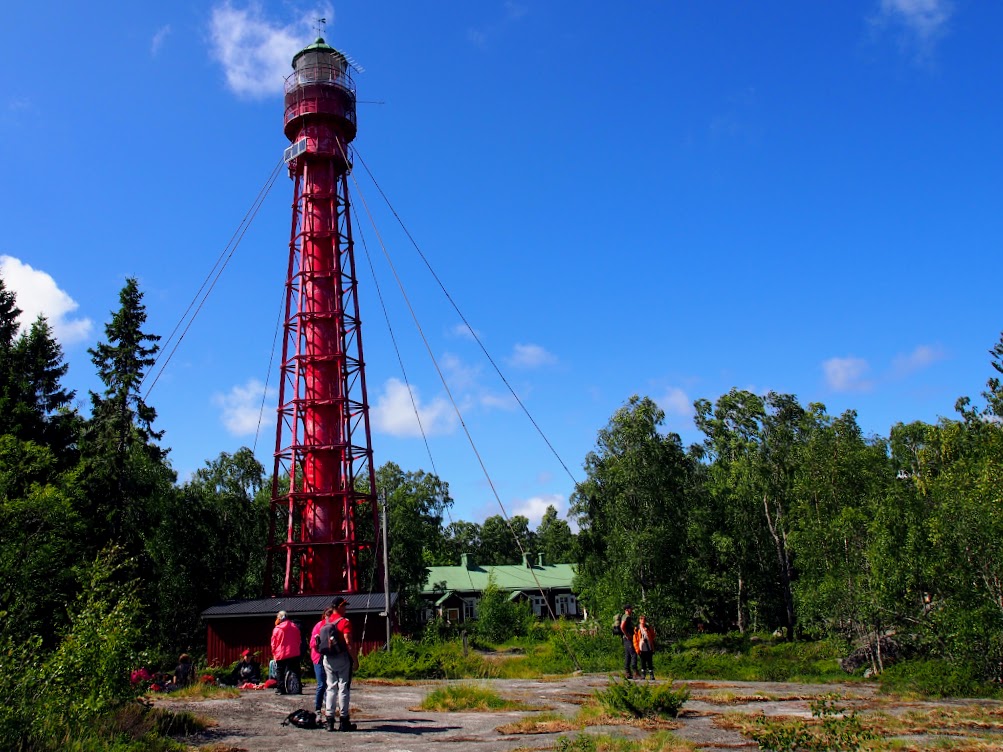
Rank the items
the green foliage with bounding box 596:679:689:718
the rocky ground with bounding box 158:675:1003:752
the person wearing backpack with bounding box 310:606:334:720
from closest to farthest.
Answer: the rocky ground with bounding box 158:675:1003:752 < the person wearing backpack with bounding box 310:606:334:720 < the green foliage with bounding box 596:679:689:718

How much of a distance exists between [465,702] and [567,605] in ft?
200

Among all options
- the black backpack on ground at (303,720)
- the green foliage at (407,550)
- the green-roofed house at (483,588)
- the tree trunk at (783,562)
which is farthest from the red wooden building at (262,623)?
the green-roofed house at (483,588)

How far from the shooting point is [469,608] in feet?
216

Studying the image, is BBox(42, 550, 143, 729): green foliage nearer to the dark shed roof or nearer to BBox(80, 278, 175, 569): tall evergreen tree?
the dark shed roof

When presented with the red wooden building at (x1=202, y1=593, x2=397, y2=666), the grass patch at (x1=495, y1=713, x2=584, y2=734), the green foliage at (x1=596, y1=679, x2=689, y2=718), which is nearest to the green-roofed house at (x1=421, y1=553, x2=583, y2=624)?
the red wooden building at (x1=202, y1=593, x2=397, y2=666)

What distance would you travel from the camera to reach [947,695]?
1736cm

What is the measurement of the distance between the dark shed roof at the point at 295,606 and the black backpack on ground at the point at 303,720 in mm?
11708

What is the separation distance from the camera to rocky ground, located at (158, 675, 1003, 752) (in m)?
9.01

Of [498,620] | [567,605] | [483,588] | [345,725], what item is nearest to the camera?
[345,725]

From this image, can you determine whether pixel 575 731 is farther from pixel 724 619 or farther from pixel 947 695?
pixel 724 619

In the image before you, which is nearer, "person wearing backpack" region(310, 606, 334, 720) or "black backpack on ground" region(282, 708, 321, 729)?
"person wearing backpack" region(310, 606, 334, 720)

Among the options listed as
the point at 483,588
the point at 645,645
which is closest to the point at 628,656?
the point at 645,645

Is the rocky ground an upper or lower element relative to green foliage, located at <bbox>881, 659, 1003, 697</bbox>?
upper

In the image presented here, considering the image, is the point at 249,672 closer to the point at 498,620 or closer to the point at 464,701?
the point at 464,701
